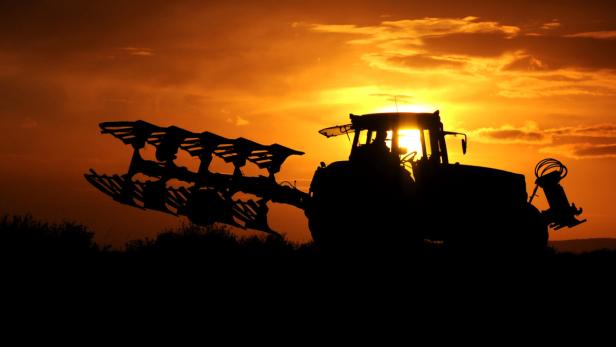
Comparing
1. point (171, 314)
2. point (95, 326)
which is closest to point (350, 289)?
point (171, 314)

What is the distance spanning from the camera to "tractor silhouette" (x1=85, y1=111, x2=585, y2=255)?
1202 cm

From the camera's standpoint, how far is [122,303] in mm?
9352

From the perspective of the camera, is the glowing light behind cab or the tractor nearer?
the tractor

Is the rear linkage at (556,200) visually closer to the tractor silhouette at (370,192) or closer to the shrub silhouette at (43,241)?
the tractor silhouette at (370,192)

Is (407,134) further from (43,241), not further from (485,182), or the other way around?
(43,241)

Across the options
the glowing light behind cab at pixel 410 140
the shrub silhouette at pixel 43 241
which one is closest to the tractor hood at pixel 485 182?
the glowing light behind cab at pixel 410 140

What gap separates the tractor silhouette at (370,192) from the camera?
39.4 feet

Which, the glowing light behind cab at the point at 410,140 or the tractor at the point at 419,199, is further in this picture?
the glowing light behind cab at the point at 410,140

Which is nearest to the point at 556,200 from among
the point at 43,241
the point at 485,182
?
the point at 485,182

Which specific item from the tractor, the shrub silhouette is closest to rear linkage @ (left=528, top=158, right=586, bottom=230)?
the tractor

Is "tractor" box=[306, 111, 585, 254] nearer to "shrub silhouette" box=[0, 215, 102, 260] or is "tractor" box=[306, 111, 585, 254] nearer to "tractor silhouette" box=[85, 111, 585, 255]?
"tractor silhouette" box=[85, 111, 585, 255]

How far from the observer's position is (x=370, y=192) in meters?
12.0

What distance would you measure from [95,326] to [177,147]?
5.23 meters

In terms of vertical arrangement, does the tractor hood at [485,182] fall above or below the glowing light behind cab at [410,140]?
below
